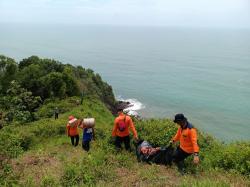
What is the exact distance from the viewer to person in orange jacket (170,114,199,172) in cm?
961

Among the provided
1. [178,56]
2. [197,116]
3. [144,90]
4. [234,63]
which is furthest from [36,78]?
[178,56]

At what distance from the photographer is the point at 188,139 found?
9984mm

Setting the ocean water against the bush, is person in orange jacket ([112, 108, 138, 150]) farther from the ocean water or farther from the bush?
the ocean water

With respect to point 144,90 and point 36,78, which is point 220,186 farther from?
point 144,90

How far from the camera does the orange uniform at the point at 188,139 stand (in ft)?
31.9

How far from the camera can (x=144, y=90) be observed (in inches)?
3216

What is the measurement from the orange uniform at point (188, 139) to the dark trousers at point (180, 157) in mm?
155

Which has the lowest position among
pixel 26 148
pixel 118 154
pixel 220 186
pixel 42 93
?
pixel 42 93

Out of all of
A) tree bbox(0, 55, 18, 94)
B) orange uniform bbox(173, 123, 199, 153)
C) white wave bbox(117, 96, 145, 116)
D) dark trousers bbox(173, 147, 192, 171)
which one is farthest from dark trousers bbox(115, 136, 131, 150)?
white wave bbox(117, 96, 145, 116)

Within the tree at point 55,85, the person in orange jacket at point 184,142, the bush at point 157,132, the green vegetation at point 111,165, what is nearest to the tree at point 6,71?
the tree at point 55,85

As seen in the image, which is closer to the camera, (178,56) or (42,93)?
(42,93)

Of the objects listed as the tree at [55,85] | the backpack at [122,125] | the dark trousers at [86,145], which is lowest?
the tree at [55,85]

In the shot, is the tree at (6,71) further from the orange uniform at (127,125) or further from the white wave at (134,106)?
the orange uniform at (127,125)

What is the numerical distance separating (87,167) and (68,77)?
40930 millimetres
